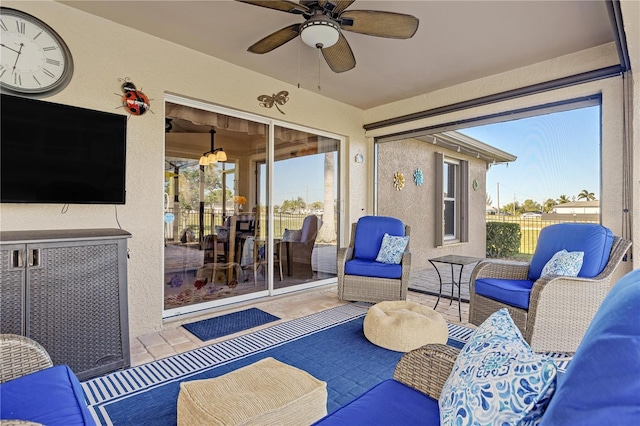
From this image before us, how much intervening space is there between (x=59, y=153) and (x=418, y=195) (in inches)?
219

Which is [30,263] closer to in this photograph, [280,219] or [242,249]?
[242,249]

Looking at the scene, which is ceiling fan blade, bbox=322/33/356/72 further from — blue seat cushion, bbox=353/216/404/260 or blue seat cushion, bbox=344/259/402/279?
blue seat cushion, bbox=344/259/402/279

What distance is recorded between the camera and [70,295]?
220 centimetres

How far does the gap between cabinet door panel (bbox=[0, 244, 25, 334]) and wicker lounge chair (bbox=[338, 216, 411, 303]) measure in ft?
9.55

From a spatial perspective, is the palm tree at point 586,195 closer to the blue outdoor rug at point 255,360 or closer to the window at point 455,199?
the blue outdoor rug at point 255,360

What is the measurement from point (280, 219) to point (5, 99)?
2836 mm

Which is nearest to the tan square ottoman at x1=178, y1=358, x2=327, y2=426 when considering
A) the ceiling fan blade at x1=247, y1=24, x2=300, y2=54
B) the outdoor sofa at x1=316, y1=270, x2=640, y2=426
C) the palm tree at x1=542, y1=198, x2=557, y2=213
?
the outdoor sofa at x1=316, y1=270, x2=640, y2=426

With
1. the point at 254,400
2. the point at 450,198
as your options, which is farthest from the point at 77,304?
the point at 450,198

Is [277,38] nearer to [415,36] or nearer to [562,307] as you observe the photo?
[415,36]

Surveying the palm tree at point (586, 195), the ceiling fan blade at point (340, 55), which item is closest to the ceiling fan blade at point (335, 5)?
the ceiling fan blade at point (340, 55)

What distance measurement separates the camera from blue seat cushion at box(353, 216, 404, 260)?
4316 millimetres

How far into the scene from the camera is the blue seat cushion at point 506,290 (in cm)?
272

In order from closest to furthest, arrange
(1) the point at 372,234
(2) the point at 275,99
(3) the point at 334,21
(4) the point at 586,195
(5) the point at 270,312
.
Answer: (3) the point at 334,21 < (4) the point at 586,195 < (5) the point at 270,312 < (2) the point at 275,99 < (1) the point at 372,234

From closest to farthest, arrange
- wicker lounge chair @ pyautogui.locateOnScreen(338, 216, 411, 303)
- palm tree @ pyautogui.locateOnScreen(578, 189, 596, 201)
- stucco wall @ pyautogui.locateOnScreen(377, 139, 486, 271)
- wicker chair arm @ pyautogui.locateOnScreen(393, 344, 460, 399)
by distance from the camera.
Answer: wicker chair arm @ pyautogui.locateOnScreen(393, 344, 460, 399)
palm tree @ pyautogui.locateOnScreen(578, 189, 596, 201)
wicker lounge chair @ pyautogui.locateOnScreen(338, 216, 411, 303)
stucco wall @ pyautogui.locateOnScreen(377, 139, 486, 271)
